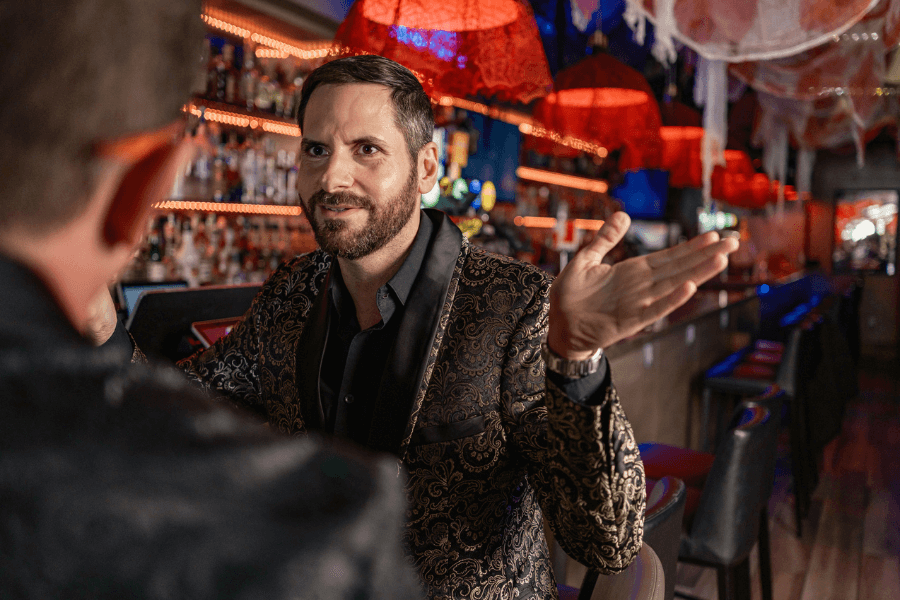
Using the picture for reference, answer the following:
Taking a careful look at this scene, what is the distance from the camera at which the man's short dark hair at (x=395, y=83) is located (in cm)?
130

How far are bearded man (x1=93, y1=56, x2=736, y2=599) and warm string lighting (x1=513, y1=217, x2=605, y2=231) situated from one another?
21.2ft

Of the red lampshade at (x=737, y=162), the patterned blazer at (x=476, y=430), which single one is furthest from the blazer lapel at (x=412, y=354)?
the red lampshade at (x=737, y=162)

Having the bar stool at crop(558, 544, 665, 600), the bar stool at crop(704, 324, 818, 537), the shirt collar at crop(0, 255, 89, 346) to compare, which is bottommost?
the bar stool at crop(704, 324, 818, 537)

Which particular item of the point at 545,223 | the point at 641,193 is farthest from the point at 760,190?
the point at 545,223

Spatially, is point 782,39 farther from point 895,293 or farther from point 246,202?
point 895,293

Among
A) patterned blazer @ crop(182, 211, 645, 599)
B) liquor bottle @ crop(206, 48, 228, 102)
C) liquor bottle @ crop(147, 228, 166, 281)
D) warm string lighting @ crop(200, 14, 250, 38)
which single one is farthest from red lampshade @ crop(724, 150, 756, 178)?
patterned blazer @ crop(182, 211, 645, 599)

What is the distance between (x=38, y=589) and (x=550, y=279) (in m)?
1.07

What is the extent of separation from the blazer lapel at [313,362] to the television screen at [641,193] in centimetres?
996

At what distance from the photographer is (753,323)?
19.5 feet

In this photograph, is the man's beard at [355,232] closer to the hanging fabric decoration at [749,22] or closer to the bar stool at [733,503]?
the hanging fabric decoration at [749,22]

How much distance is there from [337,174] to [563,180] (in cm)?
800

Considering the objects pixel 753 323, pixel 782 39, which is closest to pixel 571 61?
pixel 753 323

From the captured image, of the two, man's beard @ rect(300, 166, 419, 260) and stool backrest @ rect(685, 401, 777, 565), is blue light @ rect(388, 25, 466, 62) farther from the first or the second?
stool backrest @ rect(685, 401, 777, 565)

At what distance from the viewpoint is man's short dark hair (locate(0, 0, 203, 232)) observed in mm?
390
